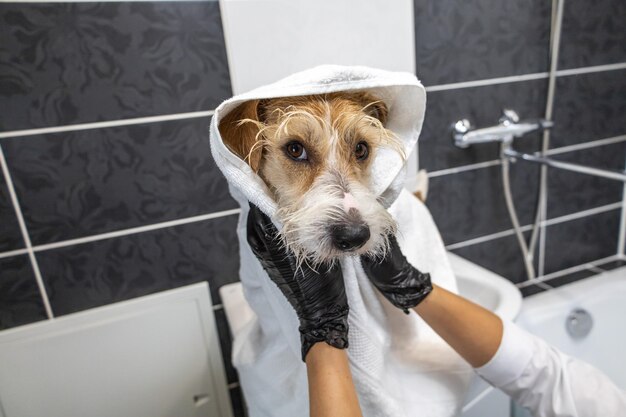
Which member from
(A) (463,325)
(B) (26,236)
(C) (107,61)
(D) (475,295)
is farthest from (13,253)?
(D) (475,295)

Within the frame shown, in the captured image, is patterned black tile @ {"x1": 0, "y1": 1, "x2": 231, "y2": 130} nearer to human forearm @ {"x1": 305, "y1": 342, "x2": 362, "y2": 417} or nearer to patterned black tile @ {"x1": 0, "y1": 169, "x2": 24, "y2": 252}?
patterned black tile @ {"x1": 0, "y1": 169, "x2": 24, "y2": 252}

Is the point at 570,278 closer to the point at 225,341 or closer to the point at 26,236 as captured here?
the point at 225,341

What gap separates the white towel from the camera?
54 centimetres

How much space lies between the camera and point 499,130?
1.09 meters

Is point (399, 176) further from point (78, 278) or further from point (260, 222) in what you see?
point (78, 278)

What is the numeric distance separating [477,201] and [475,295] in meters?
0.34

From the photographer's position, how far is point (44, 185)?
814mm

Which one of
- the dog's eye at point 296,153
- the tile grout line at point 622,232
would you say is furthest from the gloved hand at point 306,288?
the tile grout line at point 622,232

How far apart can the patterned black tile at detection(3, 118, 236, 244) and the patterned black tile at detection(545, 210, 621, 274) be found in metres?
1.23

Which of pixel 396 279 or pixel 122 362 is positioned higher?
pixel 396 279

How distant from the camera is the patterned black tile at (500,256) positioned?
50.2 inches

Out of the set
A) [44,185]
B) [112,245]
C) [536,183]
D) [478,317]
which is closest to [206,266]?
[112,245]

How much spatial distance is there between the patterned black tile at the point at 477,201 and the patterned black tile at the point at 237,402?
0.79 meters

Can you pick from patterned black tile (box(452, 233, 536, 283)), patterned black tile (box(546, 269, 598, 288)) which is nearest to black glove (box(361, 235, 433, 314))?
patterned black tile (box(452, 233, 536, 283))
